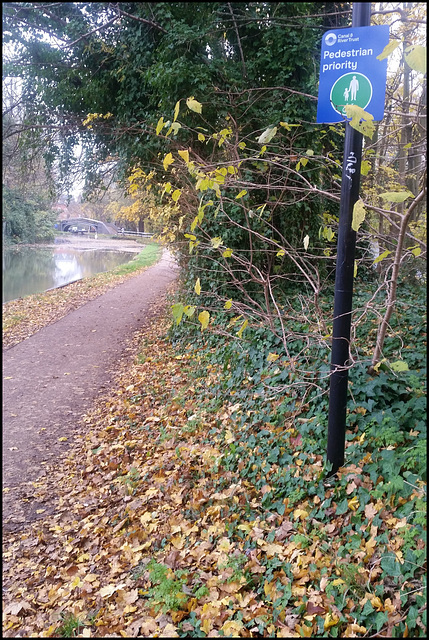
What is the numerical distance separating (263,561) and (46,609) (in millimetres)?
1608

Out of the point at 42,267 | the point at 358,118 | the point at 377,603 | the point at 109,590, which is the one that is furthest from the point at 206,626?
the point at 42,267

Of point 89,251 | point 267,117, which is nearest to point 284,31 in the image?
point 267,117

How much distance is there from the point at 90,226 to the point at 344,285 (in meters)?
43.1

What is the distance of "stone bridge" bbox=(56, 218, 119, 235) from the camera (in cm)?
3485

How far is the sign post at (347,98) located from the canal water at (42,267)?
415 inches

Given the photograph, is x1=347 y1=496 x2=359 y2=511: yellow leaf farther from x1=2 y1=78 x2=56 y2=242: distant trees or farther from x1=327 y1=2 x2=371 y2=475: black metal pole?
x1=2 y1=78 x2=56 y2=242: distant trees

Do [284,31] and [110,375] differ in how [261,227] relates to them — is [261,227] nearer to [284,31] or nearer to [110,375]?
[284,31]

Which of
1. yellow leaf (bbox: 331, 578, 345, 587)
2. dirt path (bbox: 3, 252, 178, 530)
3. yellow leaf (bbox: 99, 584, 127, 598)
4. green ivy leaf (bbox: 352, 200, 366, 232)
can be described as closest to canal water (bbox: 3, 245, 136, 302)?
dirt path (bbox: 3, 252, 178, 530)

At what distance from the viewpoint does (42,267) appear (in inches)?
818

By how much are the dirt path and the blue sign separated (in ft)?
14.6

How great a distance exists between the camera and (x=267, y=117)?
643cm

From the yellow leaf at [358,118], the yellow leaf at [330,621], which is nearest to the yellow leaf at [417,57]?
the yellow leaf at [358,118]

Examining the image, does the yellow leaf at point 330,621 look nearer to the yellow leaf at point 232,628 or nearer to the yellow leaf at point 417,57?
the yellow leaf at point 232,628

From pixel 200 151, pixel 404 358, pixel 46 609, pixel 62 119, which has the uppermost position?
pixel 62 119
